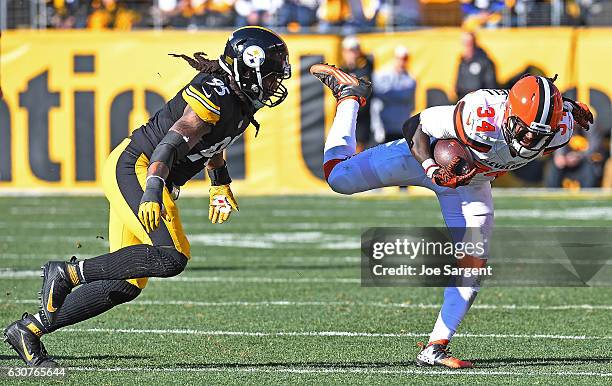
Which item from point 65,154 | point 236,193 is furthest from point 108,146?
point 236,193

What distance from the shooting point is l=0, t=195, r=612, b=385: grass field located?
5.85 meters

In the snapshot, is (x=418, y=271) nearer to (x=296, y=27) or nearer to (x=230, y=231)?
(x=230, y=231)

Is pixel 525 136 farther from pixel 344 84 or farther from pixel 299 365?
pixel 344 84

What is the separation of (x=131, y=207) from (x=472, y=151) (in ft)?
5.21

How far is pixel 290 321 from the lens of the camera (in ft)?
24.3

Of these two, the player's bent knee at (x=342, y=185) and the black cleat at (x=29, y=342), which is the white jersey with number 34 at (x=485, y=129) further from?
the black cleat at (x=29, y=342)

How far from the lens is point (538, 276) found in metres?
9.40

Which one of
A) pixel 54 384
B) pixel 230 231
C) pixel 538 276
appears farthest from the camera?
pixel 230 231

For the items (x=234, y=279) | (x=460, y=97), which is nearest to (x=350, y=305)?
(x=234, y=279)

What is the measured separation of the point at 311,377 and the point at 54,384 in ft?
3.64

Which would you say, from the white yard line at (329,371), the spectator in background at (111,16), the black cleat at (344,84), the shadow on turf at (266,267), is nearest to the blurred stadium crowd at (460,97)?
the spectator in background at (111,16)

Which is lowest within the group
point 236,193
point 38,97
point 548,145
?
point 236,193

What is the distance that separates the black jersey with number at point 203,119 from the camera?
224 inches

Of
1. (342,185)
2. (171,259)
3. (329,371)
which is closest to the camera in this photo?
(171,259)
